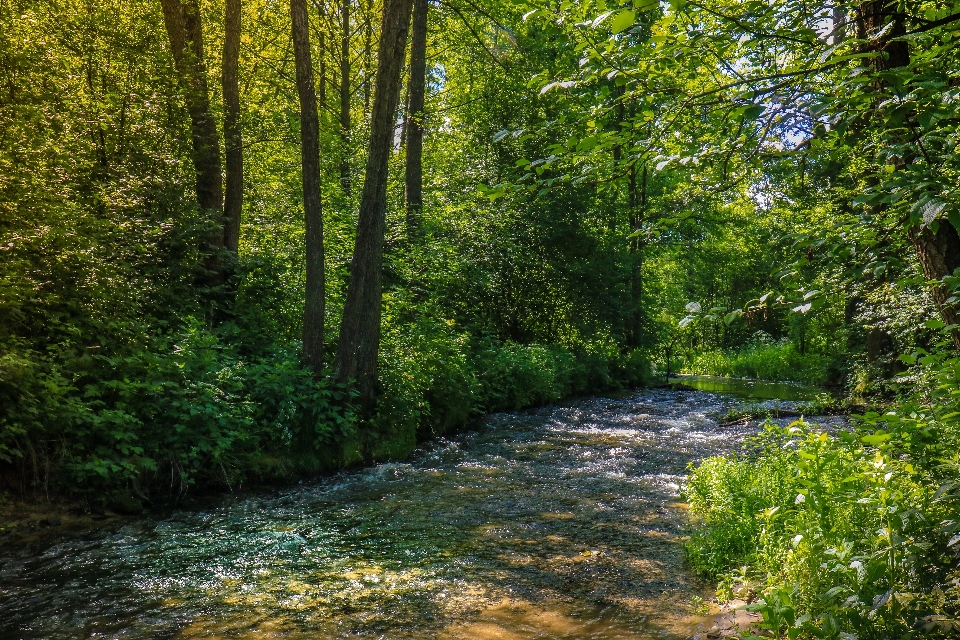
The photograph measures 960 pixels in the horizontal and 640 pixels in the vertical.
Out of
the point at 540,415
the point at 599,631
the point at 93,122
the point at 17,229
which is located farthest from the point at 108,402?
the point at 540,415

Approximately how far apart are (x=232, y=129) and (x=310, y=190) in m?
3.75

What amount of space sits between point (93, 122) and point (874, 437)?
1081 centimetres

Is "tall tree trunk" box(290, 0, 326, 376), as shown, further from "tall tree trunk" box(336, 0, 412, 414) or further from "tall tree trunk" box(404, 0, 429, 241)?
"tall tree trunk" box(404, 0, 429, 241)

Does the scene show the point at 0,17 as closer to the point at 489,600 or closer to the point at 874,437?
the point at 489,600

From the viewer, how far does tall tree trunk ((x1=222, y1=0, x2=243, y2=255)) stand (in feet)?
42.8

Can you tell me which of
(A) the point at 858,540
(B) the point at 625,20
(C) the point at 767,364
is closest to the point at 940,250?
(A) the point at 858,540

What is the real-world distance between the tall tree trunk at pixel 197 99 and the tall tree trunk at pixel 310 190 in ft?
7.90

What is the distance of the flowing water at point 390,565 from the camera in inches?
187

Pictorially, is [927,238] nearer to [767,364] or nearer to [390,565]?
[390,565]

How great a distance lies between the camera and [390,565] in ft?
19.5

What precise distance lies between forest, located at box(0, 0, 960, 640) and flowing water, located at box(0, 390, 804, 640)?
0.71m

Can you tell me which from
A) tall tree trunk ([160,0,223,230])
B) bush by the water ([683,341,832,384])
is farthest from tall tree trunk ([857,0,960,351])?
bush by the water ([683,341,832,384])

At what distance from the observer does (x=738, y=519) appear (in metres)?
5.48

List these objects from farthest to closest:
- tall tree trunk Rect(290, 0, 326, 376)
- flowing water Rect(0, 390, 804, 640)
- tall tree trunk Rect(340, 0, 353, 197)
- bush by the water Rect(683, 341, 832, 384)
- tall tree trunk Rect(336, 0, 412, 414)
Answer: bush by the water Rect(683, 341, 832, 384) → tall tree trunk Rect(340, 0, 353, 197) → tall tree trunk Rect(290, 0, 326, 376) → tall tree trunk Rect(336, 0, 412, 414) → flowing water Rect(0, 390, 804, 640)
